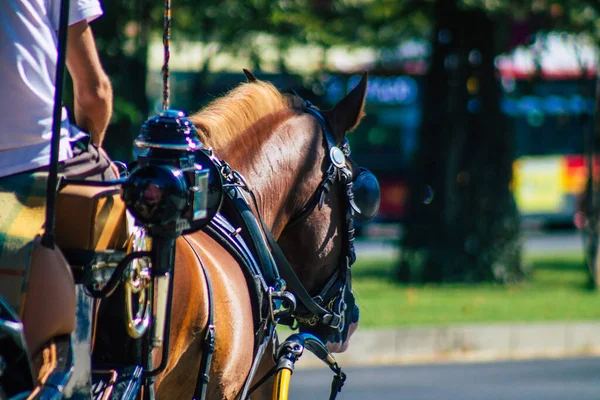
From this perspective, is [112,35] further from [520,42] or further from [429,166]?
[520,42]

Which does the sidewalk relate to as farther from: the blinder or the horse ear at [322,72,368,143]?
the horse ear at [322,72,368,143]

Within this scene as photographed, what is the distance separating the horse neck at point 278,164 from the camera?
3.49 meters

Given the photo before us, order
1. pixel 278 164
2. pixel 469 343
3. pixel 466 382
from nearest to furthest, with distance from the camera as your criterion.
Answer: pixel 278 164 < pixel 466 382 < pixel 469 343

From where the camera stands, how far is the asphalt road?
7.68 metres

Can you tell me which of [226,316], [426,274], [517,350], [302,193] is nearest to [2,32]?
[226,316]

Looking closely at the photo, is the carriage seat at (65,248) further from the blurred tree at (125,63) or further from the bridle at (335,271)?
the blurred tree at (125,63)

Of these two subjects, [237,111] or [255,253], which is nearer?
[255,253]

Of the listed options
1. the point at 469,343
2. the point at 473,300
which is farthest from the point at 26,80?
the point at 473,300

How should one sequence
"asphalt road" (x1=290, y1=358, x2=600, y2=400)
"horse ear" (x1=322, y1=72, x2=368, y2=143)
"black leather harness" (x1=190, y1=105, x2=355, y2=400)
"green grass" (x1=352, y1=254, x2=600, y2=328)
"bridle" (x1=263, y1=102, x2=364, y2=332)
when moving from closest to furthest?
1. "black leather harness" (x1=190, y1=105, x2=355, y2=400)
2. "bridle" (x1=263, y1=102, x2=364, y2=332)
3. "horse ear" (x1=322, y1=72, x2=368, y2=143)
4. "asphalt road" (x1=290, y1=358, x2=600, y2=400)
5. "green grass" (x1=352, y1=254, x2=600, y2=328)

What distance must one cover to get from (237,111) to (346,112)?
48 centimetres

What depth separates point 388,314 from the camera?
10.5 m

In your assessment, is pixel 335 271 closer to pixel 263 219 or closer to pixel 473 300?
pixel 263 219

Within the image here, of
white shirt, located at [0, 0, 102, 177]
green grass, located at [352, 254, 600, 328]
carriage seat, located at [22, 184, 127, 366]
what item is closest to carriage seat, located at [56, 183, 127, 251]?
carriage seat, located at [22, 184, 127, 366]

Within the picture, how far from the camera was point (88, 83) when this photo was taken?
2764 millimetres
